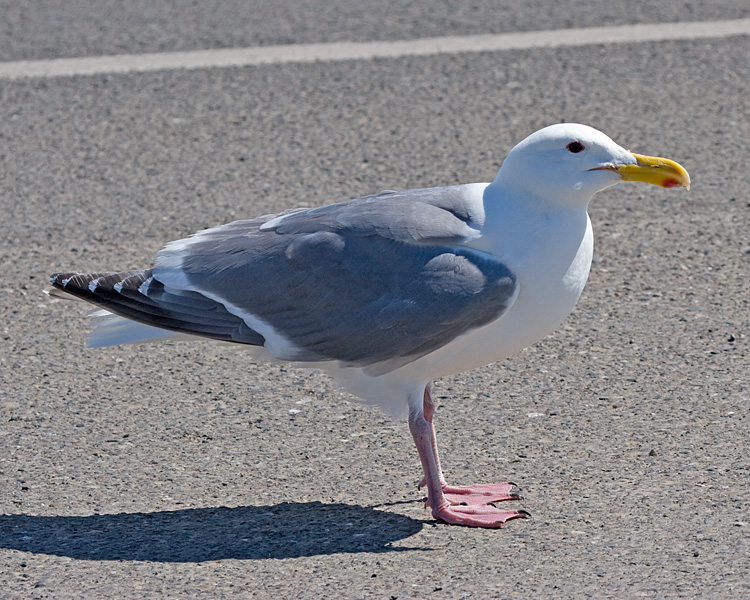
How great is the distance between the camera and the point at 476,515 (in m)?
4.00

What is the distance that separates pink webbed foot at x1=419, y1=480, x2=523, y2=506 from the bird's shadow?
6.2 inches

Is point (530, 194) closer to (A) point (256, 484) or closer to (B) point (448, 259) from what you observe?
(B) point (448, 259)

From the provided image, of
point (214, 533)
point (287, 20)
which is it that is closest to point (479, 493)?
point (214, 533)

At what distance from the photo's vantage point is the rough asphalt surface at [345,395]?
3793 millimetres

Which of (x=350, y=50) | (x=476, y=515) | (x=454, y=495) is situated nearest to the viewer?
(x=476, y=515)

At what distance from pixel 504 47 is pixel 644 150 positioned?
1738 mm

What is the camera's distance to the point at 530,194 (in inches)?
157

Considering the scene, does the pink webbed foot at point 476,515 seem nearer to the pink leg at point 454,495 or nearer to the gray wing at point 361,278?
the pink leg at point 454,495

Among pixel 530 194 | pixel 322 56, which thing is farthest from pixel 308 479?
pixel 322 56

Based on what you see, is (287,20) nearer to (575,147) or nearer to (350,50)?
(350,50)

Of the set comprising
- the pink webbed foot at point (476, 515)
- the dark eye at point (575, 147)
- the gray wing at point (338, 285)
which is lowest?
the pink webbed foot at point (476, 515)

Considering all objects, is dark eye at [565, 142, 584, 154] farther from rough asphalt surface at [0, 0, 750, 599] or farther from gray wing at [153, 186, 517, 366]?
rough asphalt surface at [0, 0, 750, 599]

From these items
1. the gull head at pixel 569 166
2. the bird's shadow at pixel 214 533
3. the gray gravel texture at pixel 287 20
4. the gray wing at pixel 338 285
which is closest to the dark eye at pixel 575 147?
the gull head at pixel 569 166

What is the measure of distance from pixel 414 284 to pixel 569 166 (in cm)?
63
